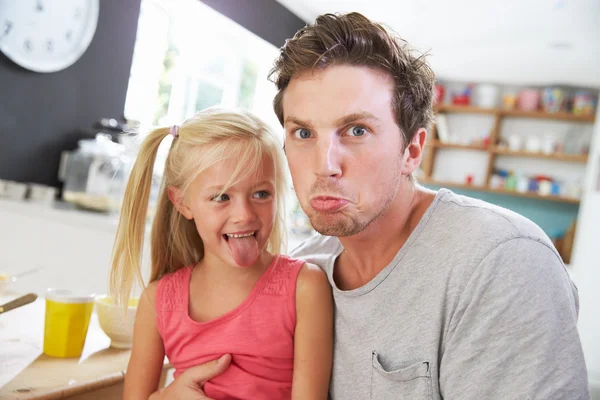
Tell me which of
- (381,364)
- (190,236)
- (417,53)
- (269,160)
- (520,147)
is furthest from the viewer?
(520,147)

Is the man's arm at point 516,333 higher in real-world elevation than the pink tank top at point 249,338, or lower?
higher

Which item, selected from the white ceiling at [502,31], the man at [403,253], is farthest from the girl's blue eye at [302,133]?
the white ceiling at [502,31]

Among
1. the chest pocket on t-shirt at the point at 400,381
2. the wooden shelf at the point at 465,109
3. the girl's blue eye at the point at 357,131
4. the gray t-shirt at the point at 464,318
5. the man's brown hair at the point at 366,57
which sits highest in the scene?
the wooden shelf at the point at 465,109

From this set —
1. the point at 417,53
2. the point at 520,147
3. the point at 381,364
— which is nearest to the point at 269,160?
the point at 417,53

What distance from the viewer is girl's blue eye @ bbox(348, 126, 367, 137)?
47.5 inches

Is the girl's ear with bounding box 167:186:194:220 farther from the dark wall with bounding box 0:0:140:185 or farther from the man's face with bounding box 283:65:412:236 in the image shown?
the dark wall with bounding box 0:0:140:185

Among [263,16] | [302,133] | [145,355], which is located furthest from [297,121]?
[263,16]

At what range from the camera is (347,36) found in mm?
1239

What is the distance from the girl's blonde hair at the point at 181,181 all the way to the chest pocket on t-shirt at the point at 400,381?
52 cm

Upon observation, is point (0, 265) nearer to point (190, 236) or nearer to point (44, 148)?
point (44, 148)

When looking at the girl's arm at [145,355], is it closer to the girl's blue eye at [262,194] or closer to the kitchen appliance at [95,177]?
the girl's blue eye at [262,194]

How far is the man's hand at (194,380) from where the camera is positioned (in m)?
1.31

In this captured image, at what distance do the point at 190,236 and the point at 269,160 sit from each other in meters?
0.34

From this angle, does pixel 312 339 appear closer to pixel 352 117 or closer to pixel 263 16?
pixel 352 117
